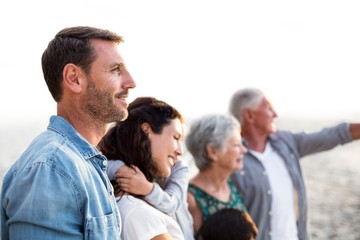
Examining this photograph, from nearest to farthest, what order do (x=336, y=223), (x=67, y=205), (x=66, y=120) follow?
(x=67, y=205) < (x=66, y=120) < (x=336, y=223)

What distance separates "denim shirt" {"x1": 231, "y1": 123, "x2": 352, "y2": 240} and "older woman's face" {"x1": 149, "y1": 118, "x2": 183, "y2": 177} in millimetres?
1734

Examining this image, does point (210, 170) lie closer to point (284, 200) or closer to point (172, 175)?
point (284, 200)

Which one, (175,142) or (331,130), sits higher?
(175,142)

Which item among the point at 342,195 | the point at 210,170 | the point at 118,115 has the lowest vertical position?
the point at 342,195

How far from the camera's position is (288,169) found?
4.64m

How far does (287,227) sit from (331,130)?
0.84 meters

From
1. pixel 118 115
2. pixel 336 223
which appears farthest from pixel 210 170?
pixel 336 223

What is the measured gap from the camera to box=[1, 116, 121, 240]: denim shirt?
1896 mm

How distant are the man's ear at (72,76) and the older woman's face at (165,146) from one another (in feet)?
2.34

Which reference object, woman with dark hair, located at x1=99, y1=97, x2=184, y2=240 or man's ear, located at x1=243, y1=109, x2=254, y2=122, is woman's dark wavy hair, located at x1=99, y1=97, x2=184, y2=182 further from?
man's ear, located at x1=243, y1=109, x2=254, y2=122

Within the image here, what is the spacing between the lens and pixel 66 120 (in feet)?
7.17

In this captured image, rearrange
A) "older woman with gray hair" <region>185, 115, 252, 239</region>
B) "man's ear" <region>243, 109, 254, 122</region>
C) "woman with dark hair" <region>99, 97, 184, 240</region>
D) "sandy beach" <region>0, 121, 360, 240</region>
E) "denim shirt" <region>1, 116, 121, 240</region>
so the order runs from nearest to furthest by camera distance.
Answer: "denim shirt" <region>1, 116, 121, 240</region> < "woman with dark hair" <region>99, 97, 184, 240</region> < "older woman with gray hair" <region>185, 115, 252, 239</region> < "man's ear" <region>243, 109, 254, 122</region> < "sandy beach" <region>0, 121, 360, 240</region>

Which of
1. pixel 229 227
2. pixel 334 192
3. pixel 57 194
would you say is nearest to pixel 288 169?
pixel 229 227

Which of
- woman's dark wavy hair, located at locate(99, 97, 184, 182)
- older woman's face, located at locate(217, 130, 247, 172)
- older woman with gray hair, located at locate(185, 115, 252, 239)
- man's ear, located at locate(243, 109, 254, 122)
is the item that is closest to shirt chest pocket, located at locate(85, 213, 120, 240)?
woman's dark wavy hair, located at locate(99, 97, 184, 182)
